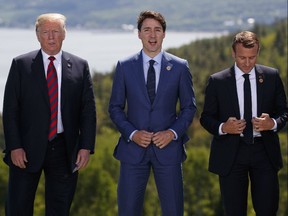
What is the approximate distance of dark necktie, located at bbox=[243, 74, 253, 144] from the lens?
6.50 m

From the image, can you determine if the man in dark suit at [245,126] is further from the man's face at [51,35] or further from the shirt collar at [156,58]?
the man's face at [51,35]

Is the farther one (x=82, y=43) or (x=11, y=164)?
(x=82, y=43)

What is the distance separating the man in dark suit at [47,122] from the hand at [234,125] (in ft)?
3.73

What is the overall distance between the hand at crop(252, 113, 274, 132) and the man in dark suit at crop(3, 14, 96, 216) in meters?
1.36

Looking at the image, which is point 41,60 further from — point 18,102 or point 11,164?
point 11,164

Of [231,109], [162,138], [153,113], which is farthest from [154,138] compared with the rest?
[231,109]

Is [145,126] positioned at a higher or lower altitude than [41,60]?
lower

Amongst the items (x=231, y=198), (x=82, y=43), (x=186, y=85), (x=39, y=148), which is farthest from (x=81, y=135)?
(x=82, y=43)

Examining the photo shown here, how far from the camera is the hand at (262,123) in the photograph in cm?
640

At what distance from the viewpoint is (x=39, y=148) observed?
6410 mm

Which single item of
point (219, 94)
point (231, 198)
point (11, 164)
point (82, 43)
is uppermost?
point (219, 94)

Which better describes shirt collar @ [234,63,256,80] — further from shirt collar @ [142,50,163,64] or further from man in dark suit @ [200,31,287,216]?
shirt collar @ [142,50,163,64]

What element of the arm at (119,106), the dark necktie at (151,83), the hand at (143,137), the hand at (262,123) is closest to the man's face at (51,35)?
the arm at (119,106)

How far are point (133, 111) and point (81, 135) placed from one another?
489 mm
